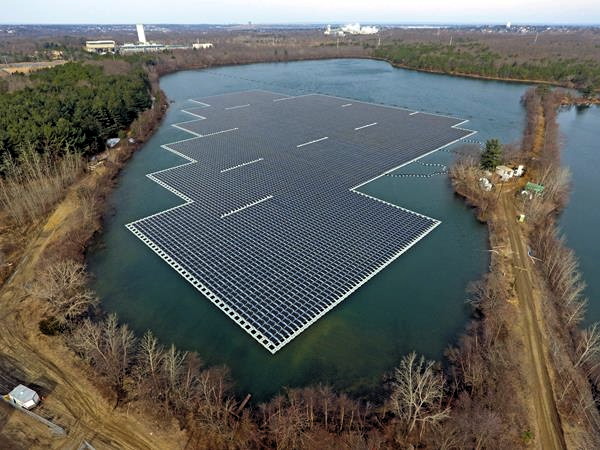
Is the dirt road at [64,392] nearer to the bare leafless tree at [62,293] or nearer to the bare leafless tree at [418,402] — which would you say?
the bare leafless tree at [62,293]

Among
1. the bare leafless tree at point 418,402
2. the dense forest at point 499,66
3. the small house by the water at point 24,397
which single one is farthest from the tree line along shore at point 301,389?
the dense forest at point 499,66

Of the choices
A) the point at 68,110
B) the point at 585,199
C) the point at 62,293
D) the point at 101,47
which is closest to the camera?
the point at 62,293

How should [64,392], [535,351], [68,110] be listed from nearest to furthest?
[64,392]
[535,351]
[68,110]

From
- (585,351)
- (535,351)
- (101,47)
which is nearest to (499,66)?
(535,351)

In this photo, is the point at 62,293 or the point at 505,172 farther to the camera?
the point at 505,172

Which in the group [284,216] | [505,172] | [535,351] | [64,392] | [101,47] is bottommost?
[64,392]

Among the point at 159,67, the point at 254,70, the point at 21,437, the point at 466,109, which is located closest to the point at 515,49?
the point at 466,109

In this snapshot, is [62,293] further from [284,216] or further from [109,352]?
[284,216]

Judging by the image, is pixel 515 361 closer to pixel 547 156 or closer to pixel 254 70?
pixel 547 156
